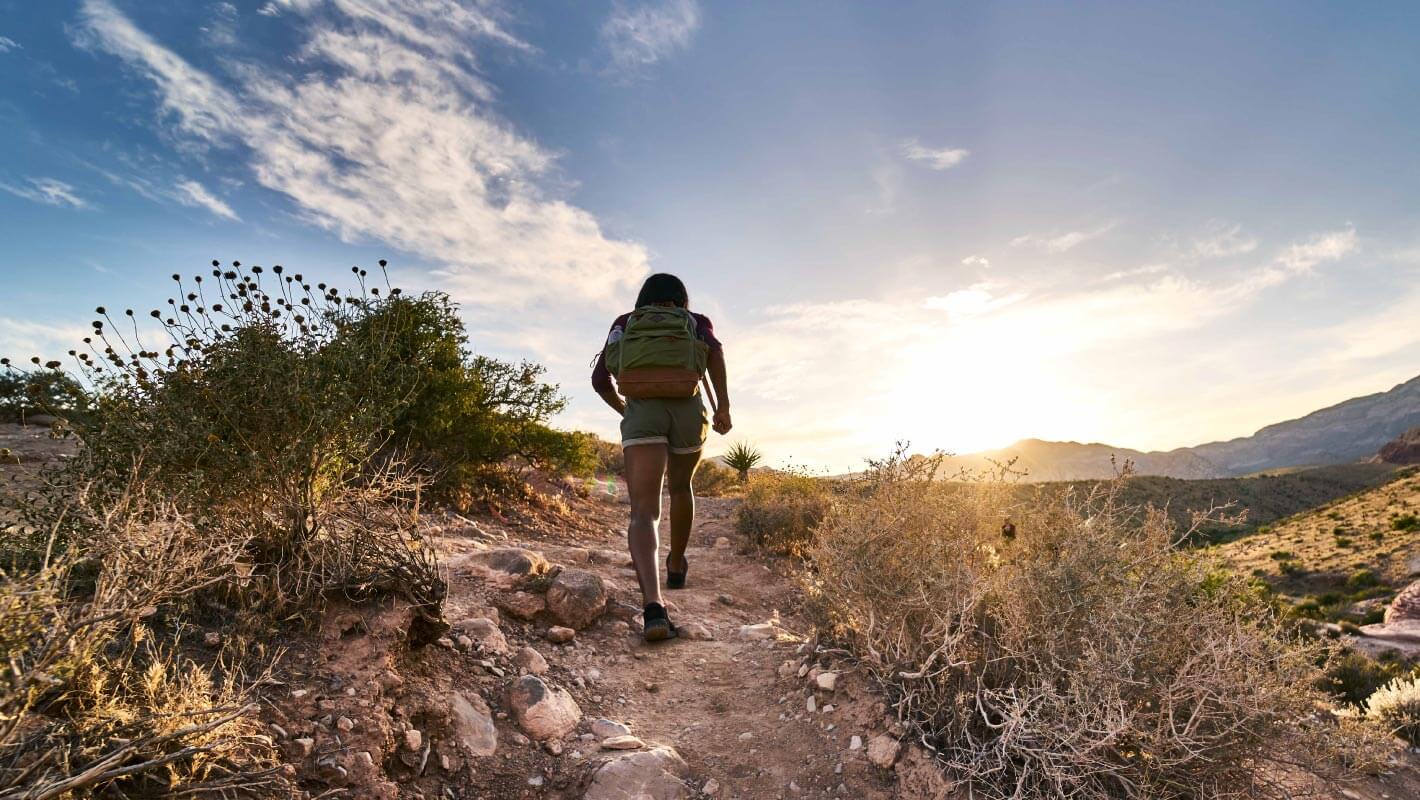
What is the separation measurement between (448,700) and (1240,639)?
294 cm

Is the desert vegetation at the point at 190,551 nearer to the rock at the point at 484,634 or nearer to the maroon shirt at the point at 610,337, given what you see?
the rock at the point at 484,634

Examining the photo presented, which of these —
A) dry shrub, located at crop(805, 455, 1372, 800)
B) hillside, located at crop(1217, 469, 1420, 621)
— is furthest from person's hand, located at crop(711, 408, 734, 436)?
hillside, located at crop(1217, 469, 1420, 621)

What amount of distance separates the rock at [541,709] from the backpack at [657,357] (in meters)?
1.76

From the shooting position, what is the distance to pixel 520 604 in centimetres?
379

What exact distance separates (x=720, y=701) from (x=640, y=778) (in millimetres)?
855

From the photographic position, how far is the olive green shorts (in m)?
4.07

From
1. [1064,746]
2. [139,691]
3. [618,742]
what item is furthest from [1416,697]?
[139,691]

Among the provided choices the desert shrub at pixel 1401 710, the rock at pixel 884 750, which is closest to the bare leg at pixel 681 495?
the rock at pixel 884 750

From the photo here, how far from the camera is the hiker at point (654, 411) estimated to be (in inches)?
155

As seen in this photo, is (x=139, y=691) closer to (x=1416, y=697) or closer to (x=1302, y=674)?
(x=1302, y=674)

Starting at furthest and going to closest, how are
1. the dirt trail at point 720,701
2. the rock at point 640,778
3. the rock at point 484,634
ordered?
the rock at point 484,634 < the dirt trail at point 720,701 < the rock at point 640,778

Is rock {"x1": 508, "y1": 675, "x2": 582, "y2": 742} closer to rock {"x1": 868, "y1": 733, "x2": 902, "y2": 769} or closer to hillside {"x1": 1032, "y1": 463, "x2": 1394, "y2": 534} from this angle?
rock {"x1": 868, "y1": 733, "x2": 902, "y2": 769}

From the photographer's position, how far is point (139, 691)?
6.01 feet

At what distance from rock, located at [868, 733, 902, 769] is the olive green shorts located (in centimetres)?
210
